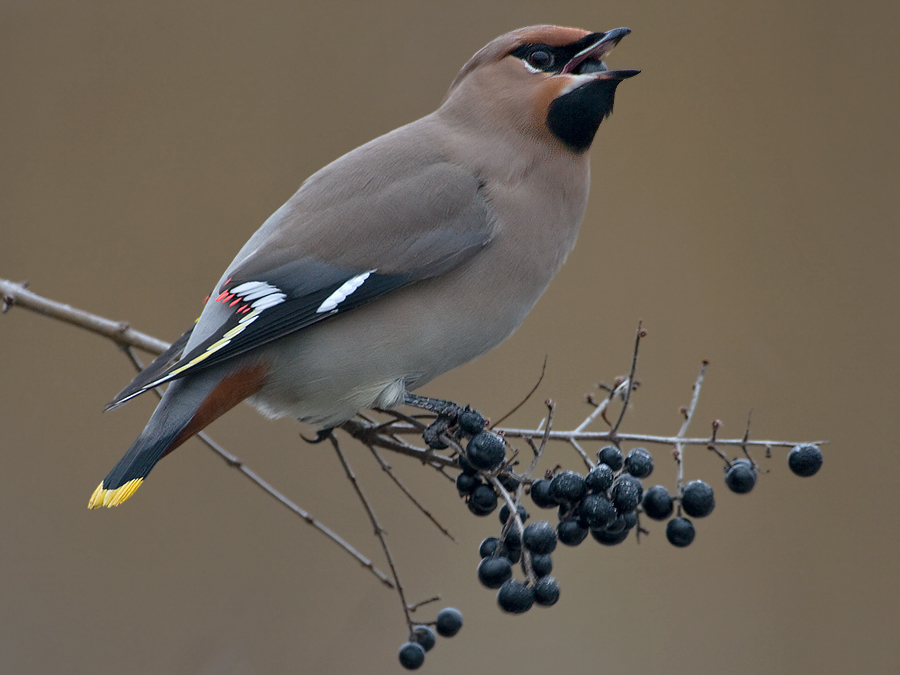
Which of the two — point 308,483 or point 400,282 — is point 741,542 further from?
point 400,282

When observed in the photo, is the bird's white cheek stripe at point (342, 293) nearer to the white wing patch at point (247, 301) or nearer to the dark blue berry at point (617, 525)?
the white wing patch at point (247, 301)

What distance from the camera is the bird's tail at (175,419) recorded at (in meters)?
1.79

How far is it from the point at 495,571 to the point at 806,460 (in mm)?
672

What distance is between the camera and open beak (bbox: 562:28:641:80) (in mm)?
2207

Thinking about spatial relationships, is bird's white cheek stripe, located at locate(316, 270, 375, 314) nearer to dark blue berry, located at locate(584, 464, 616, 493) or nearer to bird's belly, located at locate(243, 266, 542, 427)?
bird's belly, located at locate(243, 266, 542, 427)

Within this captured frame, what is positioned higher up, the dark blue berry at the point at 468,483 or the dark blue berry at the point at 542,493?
the dark blue berry at the point at 468,483

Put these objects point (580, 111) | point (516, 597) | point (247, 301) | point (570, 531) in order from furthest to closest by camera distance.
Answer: point (580, 111)
point (247, 301)
point (570, 531)
point (516, 597)

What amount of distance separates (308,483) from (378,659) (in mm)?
826

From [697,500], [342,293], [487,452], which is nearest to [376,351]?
[342,293]

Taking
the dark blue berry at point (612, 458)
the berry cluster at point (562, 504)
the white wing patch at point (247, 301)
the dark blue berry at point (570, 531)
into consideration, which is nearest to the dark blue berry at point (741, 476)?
A: the berry cluster at point (562, 504)

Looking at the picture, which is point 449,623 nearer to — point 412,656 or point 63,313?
point 412,656

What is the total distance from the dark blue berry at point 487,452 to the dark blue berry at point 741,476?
491 millimetres

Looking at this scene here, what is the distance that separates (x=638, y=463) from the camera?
1882mm

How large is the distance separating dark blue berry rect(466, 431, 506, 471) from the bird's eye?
980 millimetres
